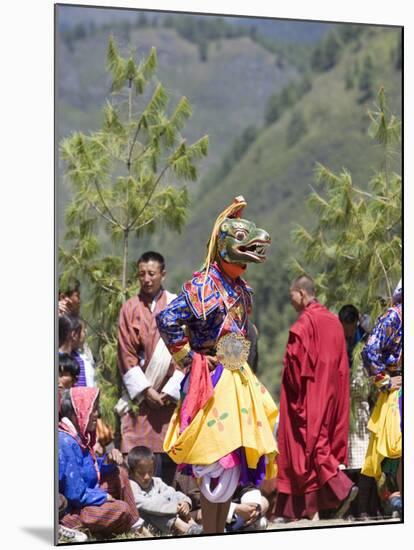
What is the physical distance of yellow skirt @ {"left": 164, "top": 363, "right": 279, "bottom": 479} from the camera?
9.88 metres

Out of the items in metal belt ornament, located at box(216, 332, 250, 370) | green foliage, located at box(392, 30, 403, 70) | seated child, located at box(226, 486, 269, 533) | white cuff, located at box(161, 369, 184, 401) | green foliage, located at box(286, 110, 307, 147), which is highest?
green foliage, located at box(392, 30, 403, 70)

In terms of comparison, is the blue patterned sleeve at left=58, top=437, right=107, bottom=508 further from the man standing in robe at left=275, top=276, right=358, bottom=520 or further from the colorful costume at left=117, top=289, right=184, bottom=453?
the man standing in robe at left=275, top=276, right=358, bottom=520

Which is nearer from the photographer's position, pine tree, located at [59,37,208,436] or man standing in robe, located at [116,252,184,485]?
pine tree, located at [59,37,208,436]

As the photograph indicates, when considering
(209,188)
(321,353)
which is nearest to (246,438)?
(321,353)

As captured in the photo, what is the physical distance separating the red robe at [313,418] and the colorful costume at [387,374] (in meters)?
0.17

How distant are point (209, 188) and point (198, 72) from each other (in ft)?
6.93

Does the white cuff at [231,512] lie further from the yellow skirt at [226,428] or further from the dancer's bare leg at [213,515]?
the yellow skirt at [226,428]

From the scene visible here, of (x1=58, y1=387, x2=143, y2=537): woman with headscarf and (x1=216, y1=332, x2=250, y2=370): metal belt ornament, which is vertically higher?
(x1=216, y1=332, x2=250, y2=370): metal belt ornament

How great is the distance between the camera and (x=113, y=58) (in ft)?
33.5

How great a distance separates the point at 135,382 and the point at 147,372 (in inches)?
3.6

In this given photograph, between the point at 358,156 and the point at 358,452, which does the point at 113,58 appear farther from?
the point at 358,452

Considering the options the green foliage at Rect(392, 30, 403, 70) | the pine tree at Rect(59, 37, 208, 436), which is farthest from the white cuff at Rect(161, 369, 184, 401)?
the green foliage at Rect(392, 30, 403, 70)

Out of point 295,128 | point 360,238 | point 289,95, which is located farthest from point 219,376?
point 295,128

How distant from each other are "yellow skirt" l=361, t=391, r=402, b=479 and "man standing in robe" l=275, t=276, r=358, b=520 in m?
0.16
